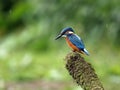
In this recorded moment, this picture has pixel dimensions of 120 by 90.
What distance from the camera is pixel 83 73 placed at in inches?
106

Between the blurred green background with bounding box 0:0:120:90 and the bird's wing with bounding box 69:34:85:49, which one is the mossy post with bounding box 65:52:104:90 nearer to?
the bird's wing with bounding box 69:34:85:49

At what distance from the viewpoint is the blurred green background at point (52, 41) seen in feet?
29.9

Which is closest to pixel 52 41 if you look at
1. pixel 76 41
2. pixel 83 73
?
pixel 76 41

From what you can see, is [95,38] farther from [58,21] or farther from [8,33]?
[8,33]

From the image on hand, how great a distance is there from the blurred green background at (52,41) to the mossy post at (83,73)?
5203mm

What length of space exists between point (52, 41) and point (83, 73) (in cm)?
821

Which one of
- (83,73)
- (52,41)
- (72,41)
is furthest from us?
(52,41)

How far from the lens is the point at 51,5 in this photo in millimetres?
11562

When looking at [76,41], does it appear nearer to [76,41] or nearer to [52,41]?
[76,41]

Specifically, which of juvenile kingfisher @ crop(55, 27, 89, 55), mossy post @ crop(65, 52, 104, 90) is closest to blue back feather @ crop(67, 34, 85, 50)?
juvenile kingfisher @ crop(55, 27, 89, 55)

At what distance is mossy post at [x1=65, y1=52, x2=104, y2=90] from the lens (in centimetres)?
260

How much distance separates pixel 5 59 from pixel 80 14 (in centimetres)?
147

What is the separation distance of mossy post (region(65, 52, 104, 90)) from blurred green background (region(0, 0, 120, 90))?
5.20 meters

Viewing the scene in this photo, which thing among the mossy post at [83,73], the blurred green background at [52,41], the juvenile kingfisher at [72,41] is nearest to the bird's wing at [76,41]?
the juvenile kingfisher at [72,41]
